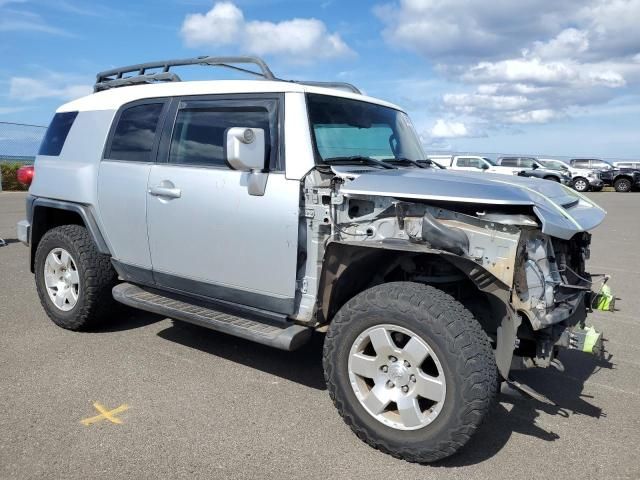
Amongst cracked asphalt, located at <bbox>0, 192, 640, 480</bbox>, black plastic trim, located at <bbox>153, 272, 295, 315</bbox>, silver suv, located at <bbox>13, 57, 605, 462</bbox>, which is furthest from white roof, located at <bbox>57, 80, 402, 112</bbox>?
cracked asphalt, located at <bbox>0, 192, 640, 480</bbox>

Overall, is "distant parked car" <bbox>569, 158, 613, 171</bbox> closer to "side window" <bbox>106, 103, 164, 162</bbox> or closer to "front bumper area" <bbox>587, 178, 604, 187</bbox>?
"front bumper area" <bbox>587, 178, 604, 187</bbox>

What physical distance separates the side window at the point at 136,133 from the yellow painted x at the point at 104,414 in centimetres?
182

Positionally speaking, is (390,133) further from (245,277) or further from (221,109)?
(245,277)

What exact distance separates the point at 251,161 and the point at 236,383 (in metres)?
1.64

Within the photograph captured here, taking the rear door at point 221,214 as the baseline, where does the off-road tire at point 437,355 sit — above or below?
below

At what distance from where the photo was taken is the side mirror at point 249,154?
Result: 131 inches

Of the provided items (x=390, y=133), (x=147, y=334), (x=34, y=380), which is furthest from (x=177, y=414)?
(x=390, y=133)

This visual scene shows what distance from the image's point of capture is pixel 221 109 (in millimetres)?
3967

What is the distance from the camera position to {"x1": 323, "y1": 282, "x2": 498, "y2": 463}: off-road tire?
2.87 meters

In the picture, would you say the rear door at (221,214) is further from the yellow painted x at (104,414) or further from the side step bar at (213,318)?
the yellow painted x at (104,414)

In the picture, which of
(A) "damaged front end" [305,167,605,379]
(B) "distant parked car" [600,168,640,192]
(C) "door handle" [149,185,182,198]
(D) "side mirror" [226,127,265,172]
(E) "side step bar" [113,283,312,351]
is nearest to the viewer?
(A) "damaged front end" [305,167,605,379]

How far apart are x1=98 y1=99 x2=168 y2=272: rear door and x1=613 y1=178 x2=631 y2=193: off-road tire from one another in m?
33.6

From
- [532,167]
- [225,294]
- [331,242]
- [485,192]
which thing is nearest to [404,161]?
[331,242]

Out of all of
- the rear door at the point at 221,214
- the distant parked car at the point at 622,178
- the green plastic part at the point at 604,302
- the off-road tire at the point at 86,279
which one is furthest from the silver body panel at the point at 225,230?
the distant parked car at the point at 622,178
